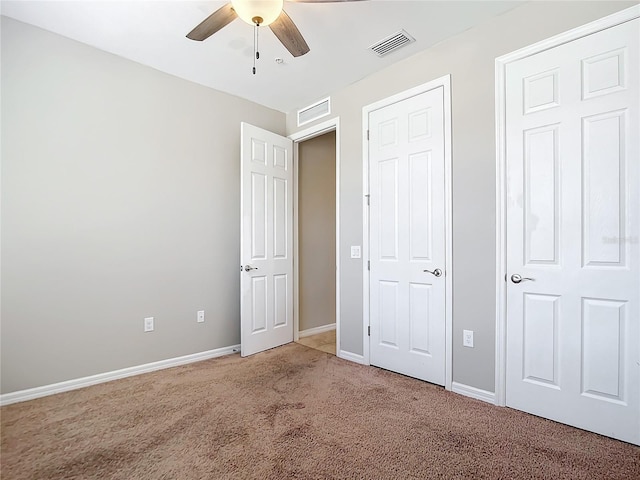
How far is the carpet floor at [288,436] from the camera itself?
5.50 feet

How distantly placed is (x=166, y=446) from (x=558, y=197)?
2.78 metres

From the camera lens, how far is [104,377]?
2789 millimetres

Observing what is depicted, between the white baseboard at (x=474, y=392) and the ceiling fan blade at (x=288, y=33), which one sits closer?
the ceiling fan blade at (x=288, y=33)

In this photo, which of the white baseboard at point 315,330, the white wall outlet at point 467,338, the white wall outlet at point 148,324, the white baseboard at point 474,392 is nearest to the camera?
the white baseboard at point 474,392

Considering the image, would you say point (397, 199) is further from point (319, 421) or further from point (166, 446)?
point (166, 446)

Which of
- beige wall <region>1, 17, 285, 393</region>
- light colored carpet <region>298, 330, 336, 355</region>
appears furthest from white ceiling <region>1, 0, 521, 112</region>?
light colored carpet <region>298, 330, 336, 355</region>

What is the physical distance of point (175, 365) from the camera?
10.5 ft

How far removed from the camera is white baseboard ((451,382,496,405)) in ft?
7.84

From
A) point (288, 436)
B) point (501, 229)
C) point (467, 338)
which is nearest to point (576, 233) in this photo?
point (501, 229)

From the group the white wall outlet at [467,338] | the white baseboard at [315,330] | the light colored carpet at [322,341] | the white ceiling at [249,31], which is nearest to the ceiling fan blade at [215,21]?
the white ceiling at [249,31]

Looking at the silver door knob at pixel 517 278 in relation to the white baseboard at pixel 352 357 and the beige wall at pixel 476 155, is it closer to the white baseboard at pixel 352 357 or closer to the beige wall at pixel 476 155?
the beige wall at pixel 476 155

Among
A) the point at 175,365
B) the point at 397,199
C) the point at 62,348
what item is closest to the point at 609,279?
the point at 397,199

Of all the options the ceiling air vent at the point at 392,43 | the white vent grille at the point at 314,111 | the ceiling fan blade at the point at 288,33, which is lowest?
the ceiling fan blade at the point at 288,33

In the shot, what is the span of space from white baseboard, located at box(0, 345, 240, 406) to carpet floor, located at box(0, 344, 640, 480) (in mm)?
73
